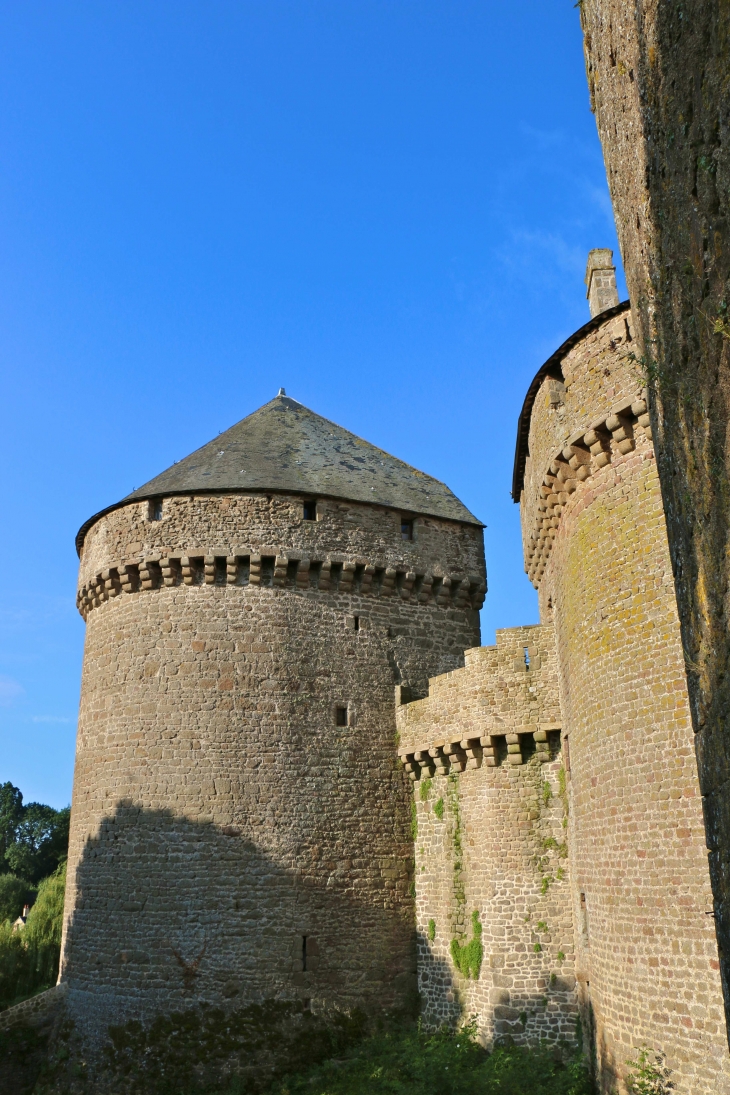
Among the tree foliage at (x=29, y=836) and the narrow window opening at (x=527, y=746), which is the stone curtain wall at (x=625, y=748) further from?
the tree foliage at (x=29, y=836)

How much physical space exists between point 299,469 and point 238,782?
224 inches

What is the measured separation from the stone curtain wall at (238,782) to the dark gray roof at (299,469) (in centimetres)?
41

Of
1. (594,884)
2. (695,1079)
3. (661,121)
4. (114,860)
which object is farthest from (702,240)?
(114,860)

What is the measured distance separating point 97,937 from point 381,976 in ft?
14.5

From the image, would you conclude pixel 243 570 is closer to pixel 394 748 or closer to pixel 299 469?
pixel 299 469

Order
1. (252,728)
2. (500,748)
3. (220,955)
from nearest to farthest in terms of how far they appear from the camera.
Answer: (500,748)
(220,955)
(252,728)

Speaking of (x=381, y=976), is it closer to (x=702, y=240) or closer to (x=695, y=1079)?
(x=695, y=1079)

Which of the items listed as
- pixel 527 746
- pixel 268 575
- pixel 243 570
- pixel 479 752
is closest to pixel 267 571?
pixel 268 575

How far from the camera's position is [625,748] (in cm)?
922

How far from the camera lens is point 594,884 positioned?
10016 mm

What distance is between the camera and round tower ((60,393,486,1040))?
13.2 m

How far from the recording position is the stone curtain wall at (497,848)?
11695 mm

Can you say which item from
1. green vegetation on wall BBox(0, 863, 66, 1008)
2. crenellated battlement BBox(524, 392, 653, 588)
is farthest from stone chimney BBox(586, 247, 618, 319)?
green vegetation on wall BBox(0, 863, 66, 1008)

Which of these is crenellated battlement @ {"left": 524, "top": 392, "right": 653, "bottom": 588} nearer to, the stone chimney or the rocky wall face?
the stone chimney
